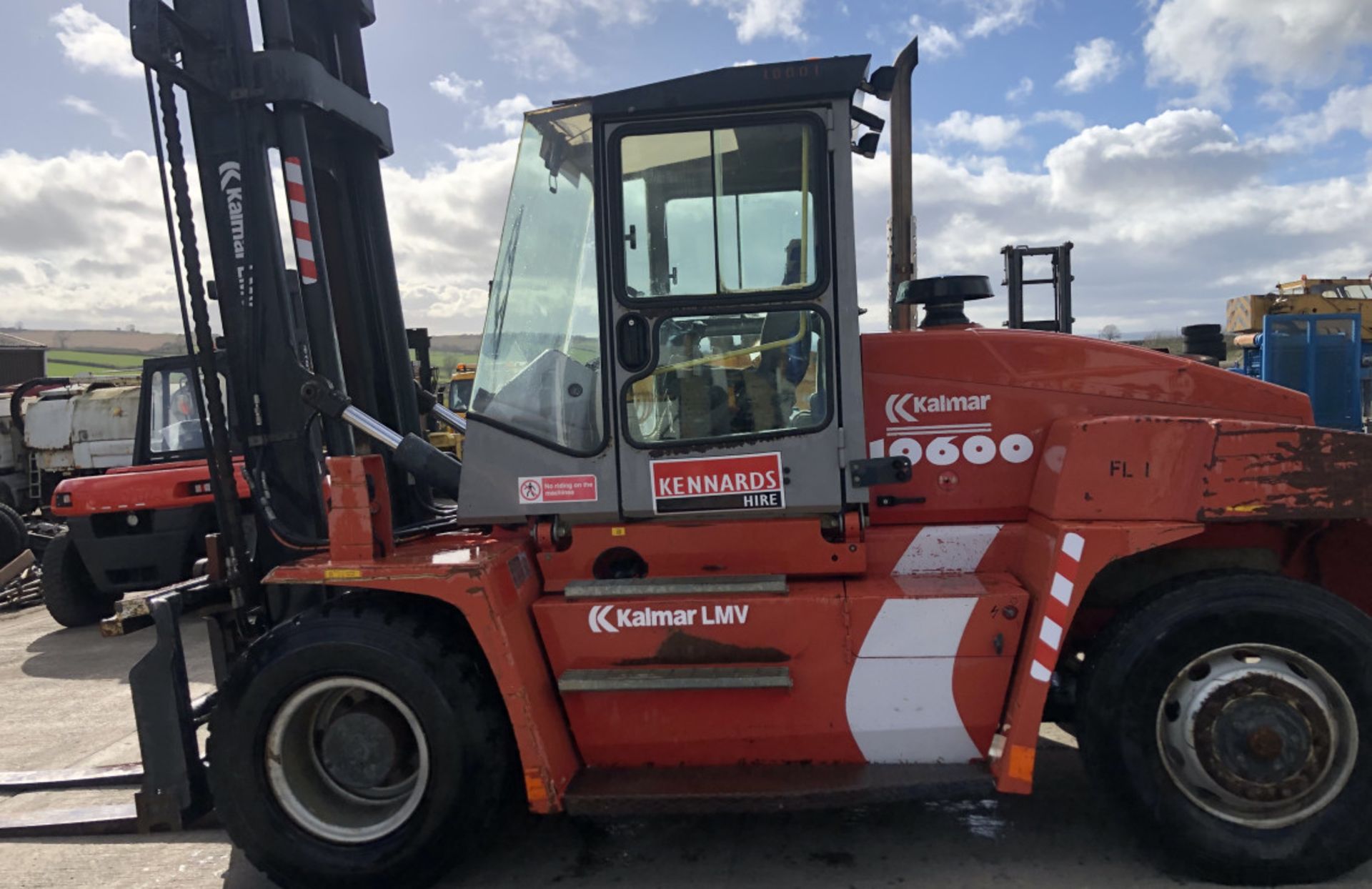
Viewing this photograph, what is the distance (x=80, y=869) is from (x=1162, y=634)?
4.34 meters

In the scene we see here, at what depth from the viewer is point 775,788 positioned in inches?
133

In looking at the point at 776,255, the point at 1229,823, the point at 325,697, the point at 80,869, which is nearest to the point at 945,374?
the point at 776,255

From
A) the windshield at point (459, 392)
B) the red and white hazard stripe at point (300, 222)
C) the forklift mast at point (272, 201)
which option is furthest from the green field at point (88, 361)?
the red and white hazard stripe at point (300, 222)

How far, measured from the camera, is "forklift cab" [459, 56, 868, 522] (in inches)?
135

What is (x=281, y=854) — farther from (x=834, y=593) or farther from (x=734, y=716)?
(x=834, y=593)

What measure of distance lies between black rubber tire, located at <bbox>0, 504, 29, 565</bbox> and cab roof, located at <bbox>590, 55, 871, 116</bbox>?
11700 mm

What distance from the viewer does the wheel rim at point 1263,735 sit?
3295mm

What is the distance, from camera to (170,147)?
12.6ft

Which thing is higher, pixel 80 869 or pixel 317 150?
pixel 317 150

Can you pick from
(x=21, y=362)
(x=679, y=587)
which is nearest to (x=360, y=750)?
(x=679, y=587)

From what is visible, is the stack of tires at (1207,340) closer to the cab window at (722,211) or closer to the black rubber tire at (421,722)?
the cab window at (722,211)

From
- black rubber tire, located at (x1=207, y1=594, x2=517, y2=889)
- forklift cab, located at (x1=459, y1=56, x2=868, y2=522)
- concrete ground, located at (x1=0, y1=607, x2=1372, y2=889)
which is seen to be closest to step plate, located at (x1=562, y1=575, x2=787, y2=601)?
forklift cab, located at (x1=459, y1=56, x2=868, y2=522)

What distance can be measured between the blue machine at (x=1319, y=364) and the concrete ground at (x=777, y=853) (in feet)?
32.4

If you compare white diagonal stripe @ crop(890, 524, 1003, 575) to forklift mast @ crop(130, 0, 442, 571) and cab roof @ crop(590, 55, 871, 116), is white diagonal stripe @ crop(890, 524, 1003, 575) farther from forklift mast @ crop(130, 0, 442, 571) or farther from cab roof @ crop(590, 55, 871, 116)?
forklift mast @ crop(130, 0, 442, 571)
